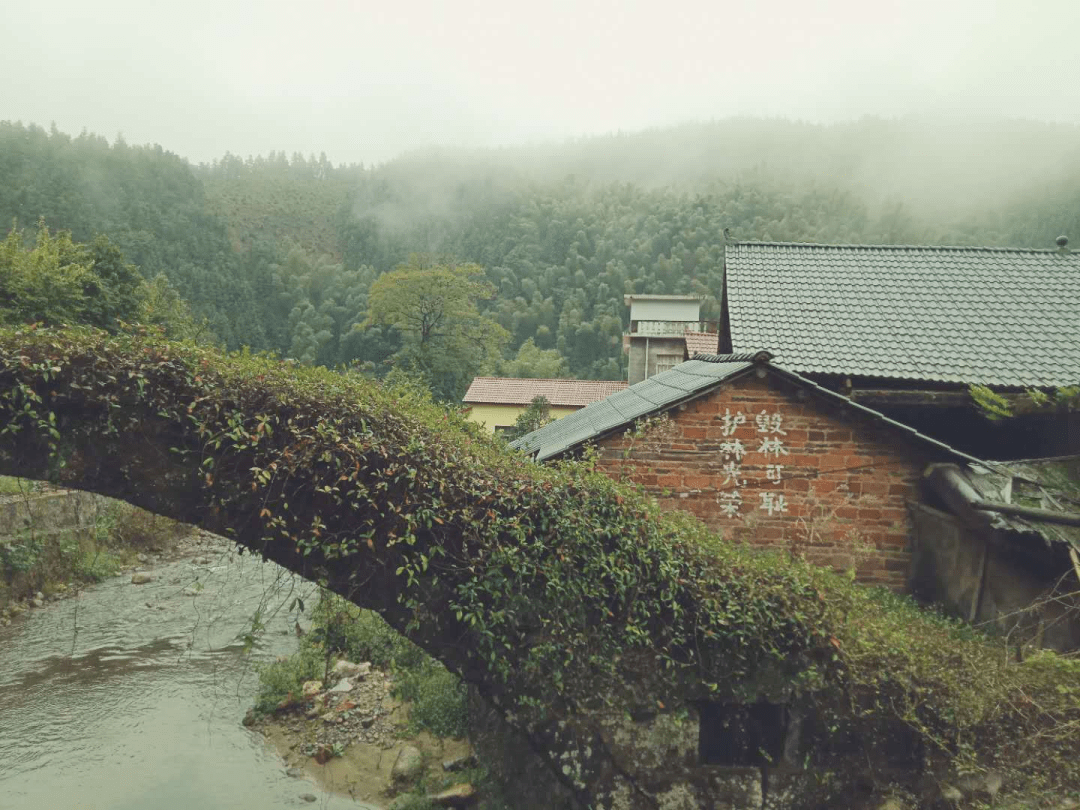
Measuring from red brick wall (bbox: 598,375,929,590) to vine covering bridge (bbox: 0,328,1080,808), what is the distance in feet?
6.41

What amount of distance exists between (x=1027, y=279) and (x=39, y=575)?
1713 cm

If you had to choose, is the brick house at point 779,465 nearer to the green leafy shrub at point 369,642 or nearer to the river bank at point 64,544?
the green leafy shrub at point 369,642

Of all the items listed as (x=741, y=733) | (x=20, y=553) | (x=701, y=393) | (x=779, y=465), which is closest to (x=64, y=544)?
(x=20, y=553)

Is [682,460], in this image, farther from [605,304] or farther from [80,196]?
[80,196]

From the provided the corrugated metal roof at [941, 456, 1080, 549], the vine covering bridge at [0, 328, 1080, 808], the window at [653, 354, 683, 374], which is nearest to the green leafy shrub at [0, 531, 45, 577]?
the vine covering bridge at [0, 328, 1080, 808]

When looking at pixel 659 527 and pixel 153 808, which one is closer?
pixel 659 527

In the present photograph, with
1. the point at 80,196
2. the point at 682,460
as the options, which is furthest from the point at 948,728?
the point at 80,196

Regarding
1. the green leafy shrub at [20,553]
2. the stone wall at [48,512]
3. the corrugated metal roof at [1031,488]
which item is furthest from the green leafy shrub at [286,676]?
the corrugated metal roof at [1031,488]

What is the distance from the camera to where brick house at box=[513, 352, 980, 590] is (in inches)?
269

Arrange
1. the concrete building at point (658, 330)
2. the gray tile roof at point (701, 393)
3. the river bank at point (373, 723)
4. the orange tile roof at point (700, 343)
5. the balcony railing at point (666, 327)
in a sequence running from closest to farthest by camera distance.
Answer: the gray tile roof at point (701, 393) < the river bank at point (373, 723) < the orange tile roof at point (700, 343) < the concrete building at point (658, 330) < the balcony railing at point (666, 327)

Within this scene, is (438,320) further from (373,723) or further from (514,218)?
(514,218)

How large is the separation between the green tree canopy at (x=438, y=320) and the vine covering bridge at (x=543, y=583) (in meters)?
30.0

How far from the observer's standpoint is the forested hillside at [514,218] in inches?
2191

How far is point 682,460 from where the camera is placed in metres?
6.96
